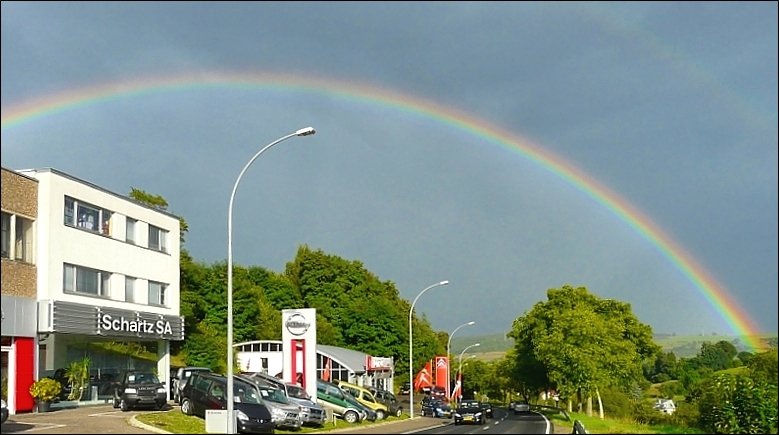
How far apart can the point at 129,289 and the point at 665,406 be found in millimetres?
55091

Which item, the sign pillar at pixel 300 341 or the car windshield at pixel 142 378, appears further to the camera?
the sign pillar at pixel 300 341

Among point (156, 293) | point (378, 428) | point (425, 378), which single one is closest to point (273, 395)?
point (378, 428)

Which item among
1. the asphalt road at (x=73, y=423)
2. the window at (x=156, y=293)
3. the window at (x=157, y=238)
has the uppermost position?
the window at (x=157, y=238)

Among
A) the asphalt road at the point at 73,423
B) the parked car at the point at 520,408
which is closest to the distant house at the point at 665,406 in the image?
the parked car at the point at 520,408

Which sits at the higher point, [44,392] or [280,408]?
[44,392]

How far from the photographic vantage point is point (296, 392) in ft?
125

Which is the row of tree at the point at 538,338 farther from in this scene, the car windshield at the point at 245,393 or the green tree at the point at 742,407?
the car windshield at the point at 245,393

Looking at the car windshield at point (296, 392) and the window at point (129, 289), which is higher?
the window at point (129, 289)

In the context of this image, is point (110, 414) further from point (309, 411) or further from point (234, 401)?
point (309, 411)

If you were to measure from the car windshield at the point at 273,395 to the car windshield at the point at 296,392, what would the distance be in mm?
3091

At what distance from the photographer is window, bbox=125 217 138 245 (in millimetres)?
48375

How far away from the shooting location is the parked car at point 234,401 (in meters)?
29.6

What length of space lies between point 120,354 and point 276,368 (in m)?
19.7

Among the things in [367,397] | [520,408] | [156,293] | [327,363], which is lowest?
[520,408]
